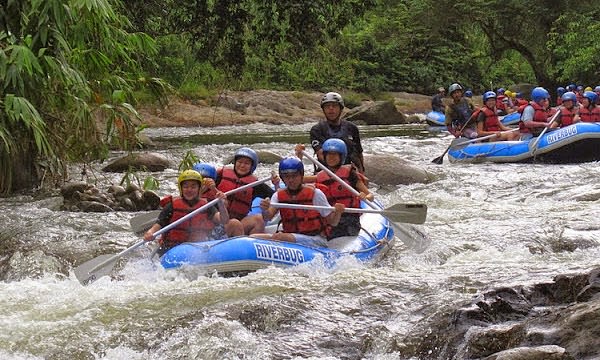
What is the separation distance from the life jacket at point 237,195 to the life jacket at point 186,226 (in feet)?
1.48

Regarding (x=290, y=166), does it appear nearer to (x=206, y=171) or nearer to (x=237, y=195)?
(x=237, y=195)

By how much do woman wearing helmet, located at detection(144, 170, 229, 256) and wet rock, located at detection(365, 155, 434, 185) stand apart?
5.31 m

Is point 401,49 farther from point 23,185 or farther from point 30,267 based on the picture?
point 30,267

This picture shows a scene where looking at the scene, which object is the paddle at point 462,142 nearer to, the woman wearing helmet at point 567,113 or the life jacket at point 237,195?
the woman wearing helmet at point 567,113

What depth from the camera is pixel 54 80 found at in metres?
7.02

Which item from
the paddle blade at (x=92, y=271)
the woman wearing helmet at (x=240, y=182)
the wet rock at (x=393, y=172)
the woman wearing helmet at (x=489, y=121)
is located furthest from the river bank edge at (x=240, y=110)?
the paddle blade at (x=92, y=271)

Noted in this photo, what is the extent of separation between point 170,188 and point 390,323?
6.55m

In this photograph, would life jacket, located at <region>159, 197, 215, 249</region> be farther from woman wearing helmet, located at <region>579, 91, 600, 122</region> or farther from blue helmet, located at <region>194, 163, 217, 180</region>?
woman wearing helmet, located at <region>579, 91, 600, 122</region>

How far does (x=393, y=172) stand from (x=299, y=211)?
5.31m

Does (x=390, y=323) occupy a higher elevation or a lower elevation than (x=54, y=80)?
lower

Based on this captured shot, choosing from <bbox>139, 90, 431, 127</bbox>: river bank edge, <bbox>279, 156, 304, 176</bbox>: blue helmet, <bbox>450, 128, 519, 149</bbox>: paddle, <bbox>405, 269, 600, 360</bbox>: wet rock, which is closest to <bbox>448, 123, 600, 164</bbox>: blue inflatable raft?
<bbox>450, 128, 519, 149</bbox>: paddle

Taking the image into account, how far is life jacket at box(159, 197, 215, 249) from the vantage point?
263 inches

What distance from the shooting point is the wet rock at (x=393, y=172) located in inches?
461

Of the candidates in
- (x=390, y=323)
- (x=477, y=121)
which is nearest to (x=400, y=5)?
(x=477, y=121)
